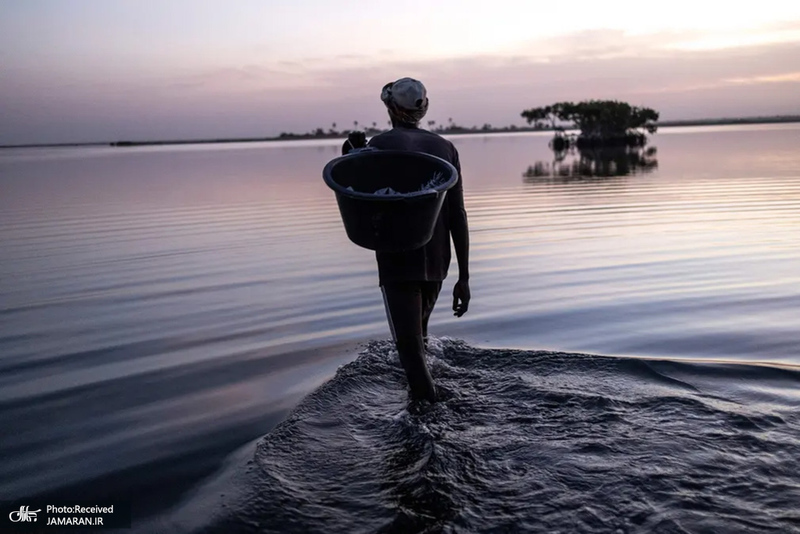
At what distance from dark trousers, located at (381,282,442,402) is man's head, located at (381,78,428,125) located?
999mm

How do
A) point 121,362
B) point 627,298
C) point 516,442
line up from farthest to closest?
point 627,298 → point 121,362 → point 516,442

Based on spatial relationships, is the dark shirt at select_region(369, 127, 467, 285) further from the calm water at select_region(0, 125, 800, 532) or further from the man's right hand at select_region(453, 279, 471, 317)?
the calm water at select_region(0, 125, 800, 532)

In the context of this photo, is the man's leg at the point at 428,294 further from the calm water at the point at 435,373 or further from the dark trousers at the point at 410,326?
the calm water at the point at 435,373

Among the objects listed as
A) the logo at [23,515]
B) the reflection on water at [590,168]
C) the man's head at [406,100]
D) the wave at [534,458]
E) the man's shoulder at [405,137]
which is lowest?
the logo at [23,515]

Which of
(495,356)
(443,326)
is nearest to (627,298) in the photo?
(443,326)

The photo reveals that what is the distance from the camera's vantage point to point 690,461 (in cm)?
333

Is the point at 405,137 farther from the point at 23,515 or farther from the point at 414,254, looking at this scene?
the point at 23,515

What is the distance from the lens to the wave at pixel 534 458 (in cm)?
295

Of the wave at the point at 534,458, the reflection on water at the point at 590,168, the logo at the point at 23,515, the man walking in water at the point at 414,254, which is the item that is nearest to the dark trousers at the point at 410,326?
the man walking in water at the point at 414,254

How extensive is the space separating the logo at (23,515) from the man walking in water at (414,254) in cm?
207

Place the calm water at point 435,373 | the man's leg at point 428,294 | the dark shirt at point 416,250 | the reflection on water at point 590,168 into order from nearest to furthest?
the calm water at point 435,373 < the dark shirt at point 416,250 < the man's leg at point 428,294 < the reflection on water at point 590,168

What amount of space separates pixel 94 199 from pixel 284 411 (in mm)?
19629

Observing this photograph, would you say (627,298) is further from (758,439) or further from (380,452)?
(380,452)

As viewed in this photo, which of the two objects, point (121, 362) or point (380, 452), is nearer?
point (380, 452)
